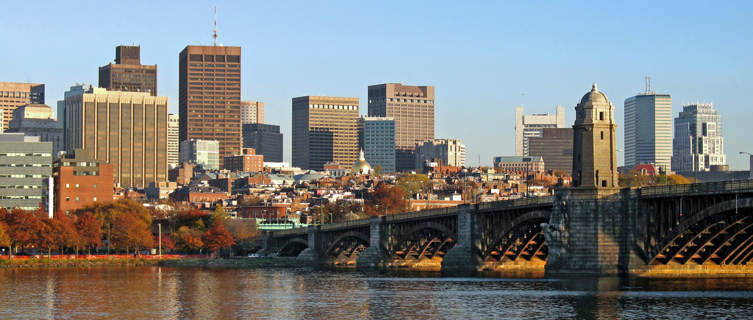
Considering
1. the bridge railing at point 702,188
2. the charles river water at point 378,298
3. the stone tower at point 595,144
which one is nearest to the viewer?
the charles river water at point 378,298

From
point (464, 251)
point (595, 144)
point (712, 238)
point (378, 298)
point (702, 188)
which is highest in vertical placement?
point (595, 144)

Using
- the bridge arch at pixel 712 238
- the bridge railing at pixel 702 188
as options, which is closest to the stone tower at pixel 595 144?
the bridge railing at pixel 702 188

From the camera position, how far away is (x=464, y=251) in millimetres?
140875

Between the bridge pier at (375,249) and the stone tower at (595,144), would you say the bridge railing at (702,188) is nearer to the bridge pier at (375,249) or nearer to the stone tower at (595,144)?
the stone tower at (595,144)

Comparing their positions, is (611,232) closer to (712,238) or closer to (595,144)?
(595,144)

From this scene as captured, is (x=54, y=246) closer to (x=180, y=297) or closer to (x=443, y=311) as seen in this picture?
(x=180, y=297)

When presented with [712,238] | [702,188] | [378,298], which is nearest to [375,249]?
[378,298]

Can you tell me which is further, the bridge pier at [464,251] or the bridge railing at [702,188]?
the bridge pier at [464,251]

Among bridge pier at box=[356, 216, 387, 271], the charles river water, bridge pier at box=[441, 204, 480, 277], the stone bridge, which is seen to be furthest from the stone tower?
bridge pier at box=[356, 216, 387, 271]

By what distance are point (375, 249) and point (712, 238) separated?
224 ft

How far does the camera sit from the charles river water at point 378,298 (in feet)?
291

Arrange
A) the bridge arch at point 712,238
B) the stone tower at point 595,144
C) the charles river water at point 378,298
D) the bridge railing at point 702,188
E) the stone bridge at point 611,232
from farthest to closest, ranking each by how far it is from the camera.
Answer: the stone tower at point 595,144 < the stone bridge at point 611,232 < the bridge arch at point 712,238 < the bridge railing at point 702,188 < the charles river water at point 378,298

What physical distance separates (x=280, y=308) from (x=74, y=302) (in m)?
17.7

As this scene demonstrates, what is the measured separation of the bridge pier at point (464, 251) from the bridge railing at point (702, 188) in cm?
2894
